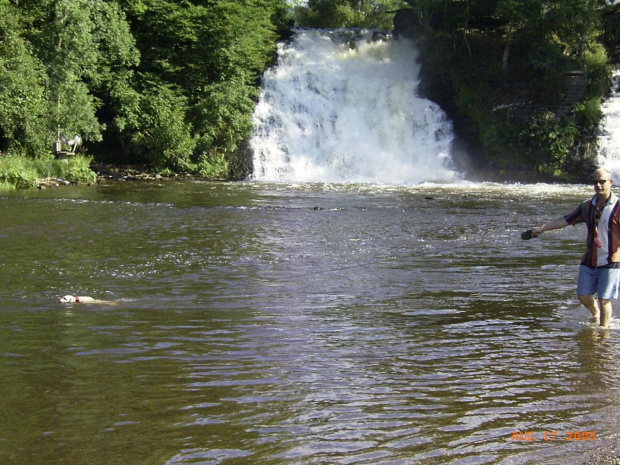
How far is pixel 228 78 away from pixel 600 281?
27.9 m

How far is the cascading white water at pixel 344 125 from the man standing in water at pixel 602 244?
72.4ft

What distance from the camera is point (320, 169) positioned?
1270 inches

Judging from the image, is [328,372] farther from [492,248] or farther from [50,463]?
[492,248]

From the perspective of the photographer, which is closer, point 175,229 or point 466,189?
point 175,229

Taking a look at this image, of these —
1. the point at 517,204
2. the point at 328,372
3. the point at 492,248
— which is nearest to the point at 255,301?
the point at 328,372

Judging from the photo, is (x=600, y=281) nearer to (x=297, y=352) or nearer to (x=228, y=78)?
(x=297, y=352)

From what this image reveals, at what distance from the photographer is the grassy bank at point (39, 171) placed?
2406cm

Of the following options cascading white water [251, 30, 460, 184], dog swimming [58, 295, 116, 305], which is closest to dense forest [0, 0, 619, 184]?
cascading white water [251, 30, 460, 184]

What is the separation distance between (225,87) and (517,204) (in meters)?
15.0

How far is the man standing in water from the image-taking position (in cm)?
725
